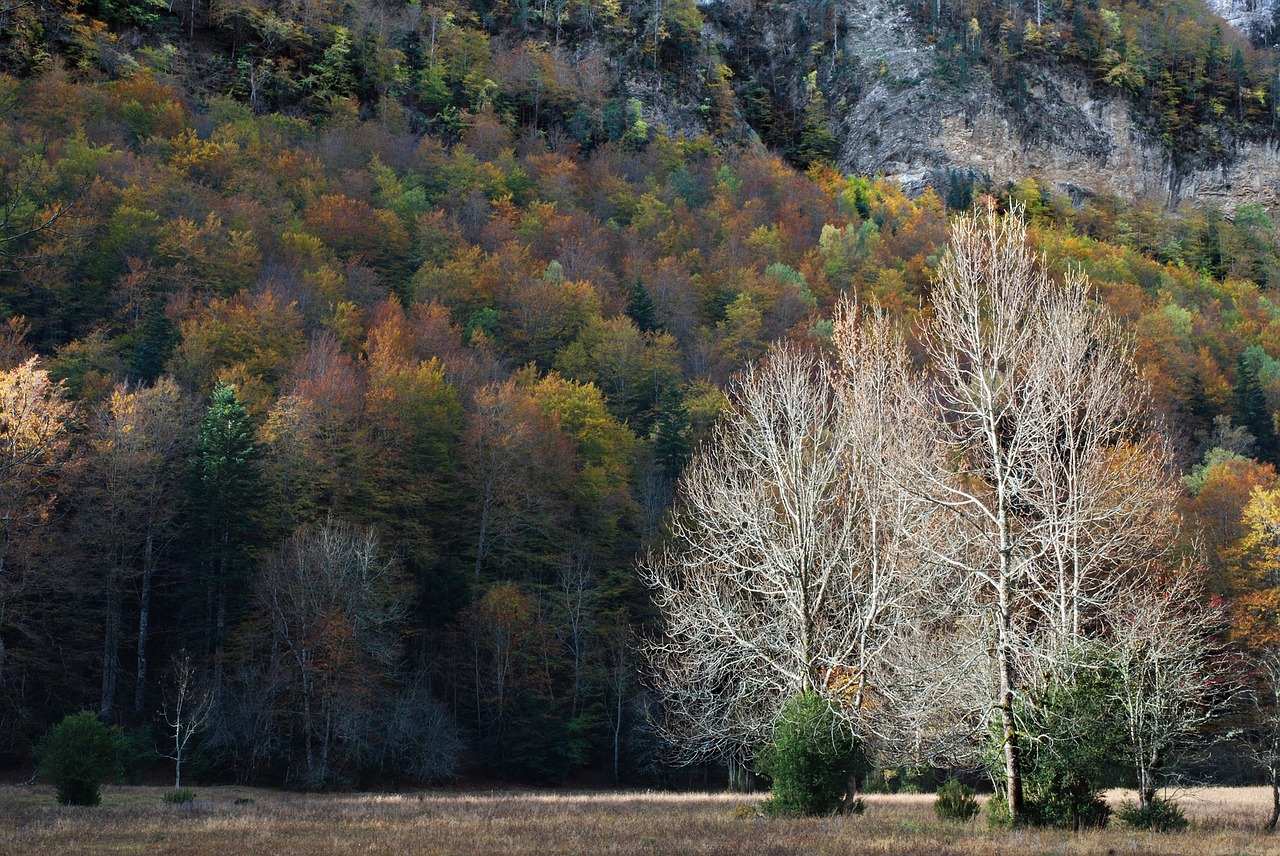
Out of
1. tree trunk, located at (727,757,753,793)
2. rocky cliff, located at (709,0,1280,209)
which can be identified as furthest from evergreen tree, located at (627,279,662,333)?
rocky cliff, located at (709,0,1280,209)

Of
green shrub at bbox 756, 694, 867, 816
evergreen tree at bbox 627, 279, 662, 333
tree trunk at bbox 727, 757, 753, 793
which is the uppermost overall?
evergreen tree at bbox 627, 279, 662, 333

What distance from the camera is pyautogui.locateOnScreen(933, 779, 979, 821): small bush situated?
18.5 metres

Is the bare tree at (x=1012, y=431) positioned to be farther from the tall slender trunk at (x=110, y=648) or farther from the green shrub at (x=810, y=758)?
the tall slender trunk at (x=110, y=648)

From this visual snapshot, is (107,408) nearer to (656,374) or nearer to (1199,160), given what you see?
(656,374)

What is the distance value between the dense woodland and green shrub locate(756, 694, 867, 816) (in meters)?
12.3

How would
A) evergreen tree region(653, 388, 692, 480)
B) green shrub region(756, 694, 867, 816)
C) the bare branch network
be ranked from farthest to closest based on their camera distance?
evergreen tree region(653, 388, 692, 480) < green shrub region(756, 694, 867, 816) < the bare branch network

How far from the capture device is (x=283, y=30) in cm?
9681

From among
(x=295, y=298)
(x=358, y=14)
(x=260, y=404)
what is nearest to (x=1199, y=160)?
(x=358, y=14)

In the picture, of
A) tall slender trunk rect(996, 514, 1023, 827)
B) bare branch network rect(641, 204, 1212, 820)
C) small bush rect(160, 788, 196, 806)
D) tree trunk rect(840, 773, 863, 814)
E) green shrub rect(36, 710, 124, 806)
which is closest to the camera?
tall slender trunk rect(996, 514, 1023, 827)

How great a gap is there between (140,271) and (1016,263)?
4361 centimetres

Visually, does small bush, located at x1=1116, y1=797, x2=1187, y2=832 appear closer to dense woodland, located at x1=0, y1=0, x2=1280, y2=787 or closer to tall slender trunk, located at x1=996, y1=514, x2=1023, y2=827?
tall slender trunk, located at x1=996, y1=514, x2=1023, y2=827

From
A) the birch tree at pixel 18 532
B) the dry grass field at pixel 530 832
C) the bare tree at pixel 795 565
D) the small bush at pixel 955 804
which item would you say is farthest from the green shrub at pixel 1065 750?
the birch tree at pixel 18 532

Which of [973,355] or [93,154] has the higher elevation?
[93,154]

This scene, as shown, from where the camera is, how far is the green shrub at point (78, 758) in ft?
68.4
